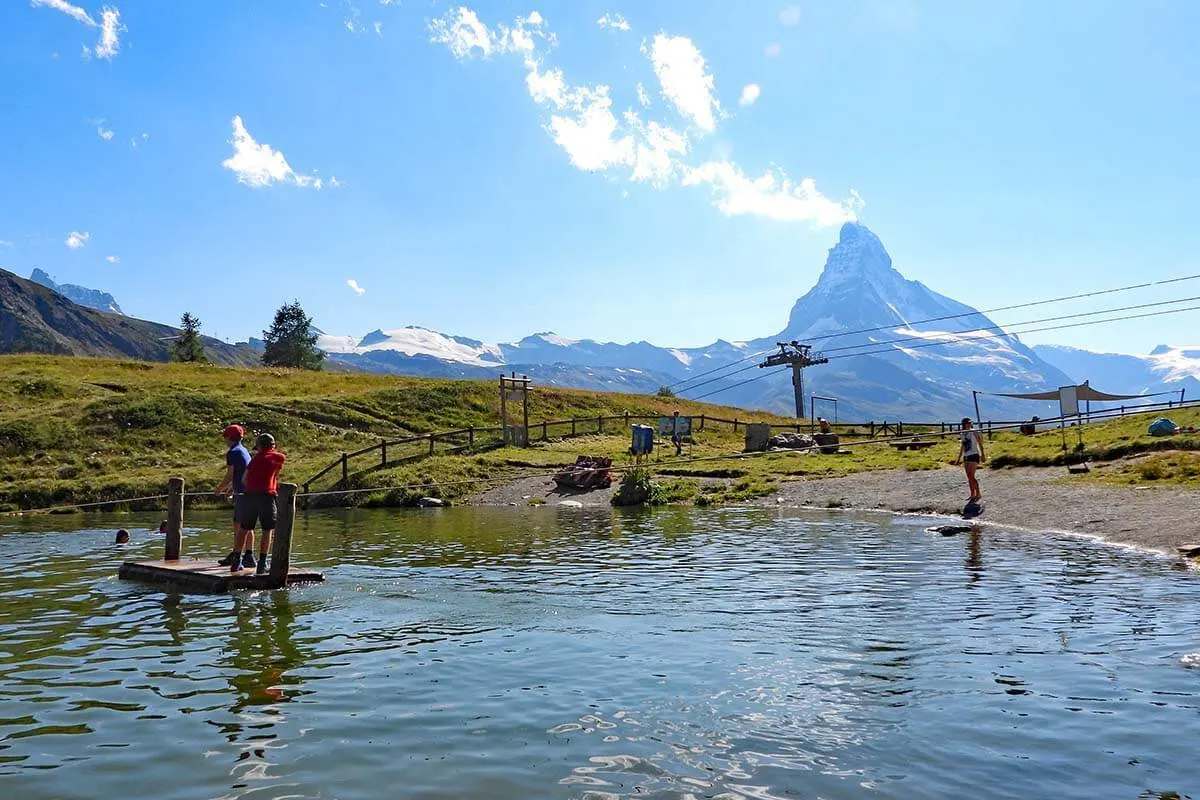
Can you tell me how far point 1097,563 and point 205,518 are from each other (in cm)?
3319

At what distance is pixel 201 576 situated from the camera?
17.8 m

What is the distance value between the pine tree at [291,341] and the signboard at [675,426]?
346ft

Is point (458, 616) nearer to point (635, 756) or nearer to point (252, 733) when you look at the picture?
point (252, 733)

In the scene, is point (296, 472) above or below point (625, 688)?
above

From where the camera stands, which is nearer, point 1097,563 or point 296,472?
point 1097,563

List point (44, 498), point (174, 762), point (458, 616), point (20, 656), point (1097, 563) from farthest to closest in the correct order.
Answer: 1. point (44, 498)
2. point (1097, 563)
3. point (458, 616)
4. point (20, 656)
5. point (174, 762)

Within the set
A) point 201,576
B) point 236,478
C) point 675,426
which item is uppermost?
point 675,426

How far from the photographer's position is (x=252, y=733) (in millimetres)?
8992

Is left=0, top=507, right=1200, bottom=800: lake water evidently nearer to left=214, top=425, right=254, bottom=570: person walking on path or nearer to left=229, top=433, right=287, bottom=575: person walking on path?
left=214, top=425, right=254, bottom=570: person walking on path

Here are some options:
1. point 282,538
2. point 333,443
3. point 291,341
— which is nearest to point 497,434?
point 333,443

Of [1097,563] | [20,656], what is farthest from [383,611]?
[1097,563]

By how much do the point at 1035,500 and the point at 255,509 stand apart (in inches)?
977

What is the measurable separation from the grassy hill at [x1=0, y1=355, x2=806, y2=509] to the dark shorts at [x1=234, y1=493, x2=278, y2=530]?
25.3 meters

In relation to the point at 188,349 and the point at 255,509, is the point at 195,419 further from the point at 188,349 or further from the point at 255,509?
the point at 188,349
